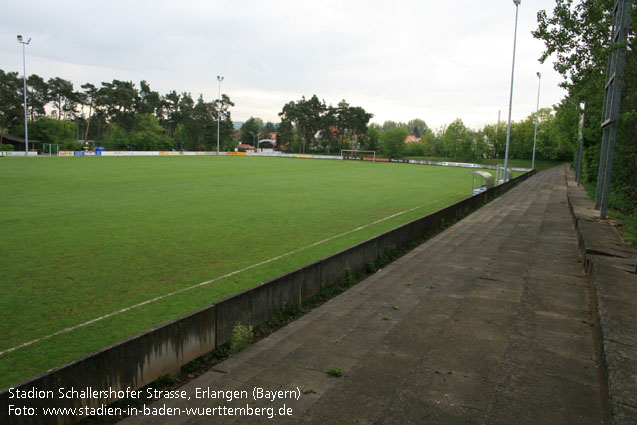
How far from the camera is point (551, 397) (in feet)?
13.4

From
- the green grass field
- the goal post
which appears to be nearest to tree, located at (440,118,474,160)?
the goal post

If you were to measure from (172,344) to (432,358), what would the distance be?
9.80ft

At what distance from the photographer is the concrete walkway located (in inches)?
154

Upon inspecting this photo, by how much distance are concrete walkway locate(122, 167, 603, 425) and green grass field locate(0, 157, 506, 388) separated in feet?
7.44

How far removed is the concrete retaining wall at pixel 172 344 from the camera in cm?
359

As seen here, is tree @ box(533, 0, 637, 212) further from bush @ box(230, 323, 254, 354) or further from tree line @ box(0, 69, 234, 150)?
tree line @ box(0, 69, 234, 150)

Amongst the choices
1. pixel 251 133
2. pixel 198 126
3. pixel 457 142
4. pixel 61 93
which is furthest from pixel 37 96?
pixel 457 142

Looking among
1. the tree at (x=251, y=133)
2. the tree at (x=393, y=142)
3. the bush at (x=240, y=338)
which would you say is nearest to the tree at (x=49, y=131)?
the tree at (x=393, y=142)

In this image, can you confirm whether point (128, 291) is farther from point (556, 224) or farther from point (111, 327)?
point (556, 224)

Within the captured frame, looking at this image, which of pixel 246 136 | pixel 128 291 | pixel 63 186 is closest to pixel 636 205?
pixel 128 291

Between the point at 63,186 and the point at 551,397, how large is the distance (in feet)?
85.2

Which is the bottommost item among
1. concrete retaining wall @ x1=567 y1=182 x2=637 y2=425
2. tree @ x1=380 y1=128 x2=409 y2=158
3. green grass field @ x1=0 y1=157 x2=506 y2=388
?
green grass field @ x1=0 y1=157 x2=506 y2=388

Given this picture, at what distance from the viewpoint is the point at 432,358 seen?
16.5 ft

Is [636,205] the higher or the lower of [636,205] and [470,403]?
the higher
